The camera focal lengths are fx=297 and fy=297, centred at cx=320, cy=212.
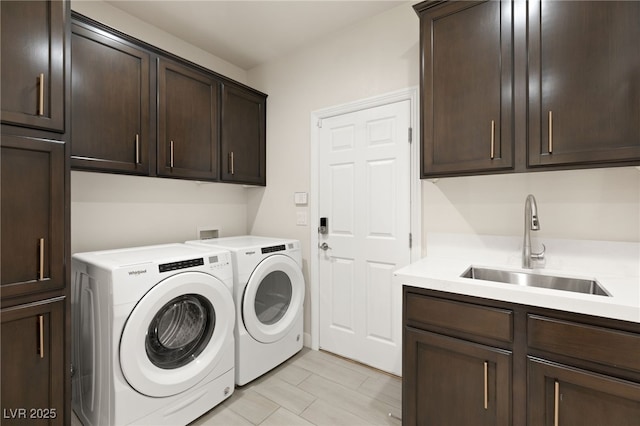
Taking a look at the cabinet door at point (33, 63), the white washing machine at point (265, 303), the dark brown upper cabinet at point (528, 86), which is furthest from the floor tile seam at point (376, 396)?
the cabinet door at point (33, 63)

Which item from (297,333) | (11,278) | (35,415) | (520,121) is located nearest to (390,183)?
(520,121)

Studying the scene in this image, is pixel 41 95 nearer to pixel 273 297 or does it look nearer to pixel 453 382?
pixel 273 297

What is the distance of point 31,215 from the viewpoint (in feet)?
4.12

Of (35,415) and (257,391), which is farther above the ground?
(35,415)

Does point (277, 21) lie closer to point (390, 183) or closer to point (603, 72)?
point (390, 183)

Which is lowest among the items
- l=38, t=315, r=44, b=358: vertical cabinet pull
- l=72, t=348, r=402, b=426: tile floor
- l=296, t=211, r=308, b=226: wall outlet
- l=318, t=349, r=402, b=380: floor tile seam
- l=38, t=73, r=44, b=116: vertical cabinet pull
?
l=72, t=348, r=402, b=426: tile floor

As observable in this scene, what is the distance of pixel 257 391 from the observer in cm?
207

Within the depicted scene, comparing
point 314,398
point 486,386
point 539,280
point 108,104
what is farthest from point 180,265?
point 539,280

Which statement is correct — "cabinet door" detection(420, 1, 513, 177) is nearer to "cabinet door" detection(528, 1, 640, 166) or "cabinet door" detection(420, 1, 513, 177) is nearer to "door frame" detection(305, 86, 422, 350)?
"cabinet door" detection(528, 1, 640, 166)

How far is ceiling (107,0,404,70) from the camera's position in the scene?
217cm

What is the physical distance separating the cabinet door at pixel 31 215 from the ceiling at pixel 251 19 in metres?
1.51

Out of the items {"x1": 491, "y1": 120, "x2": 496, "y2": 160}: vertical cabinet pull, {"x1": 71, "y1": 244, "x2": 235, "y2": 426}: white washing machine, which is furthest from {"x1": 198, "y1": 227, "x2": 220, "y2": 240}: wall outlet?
{"x1": 491, "y1": 120, "x2": 496, "y2": 160}: vertical cabinet pull

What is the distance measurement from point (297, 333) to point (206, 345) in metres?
0.87

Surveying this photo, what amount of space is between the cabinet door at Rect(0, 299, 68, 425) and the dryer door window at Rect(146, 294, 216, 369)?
39 cm
